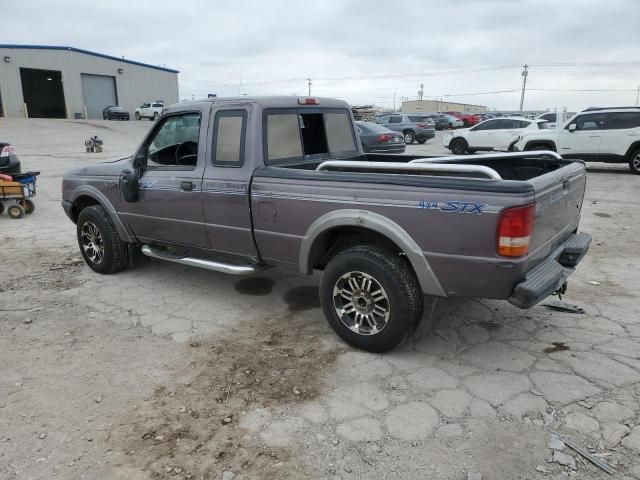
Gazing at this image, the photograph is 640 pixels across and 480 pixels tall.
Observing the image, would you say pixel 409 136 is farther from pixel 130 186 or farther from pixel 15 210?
pixel 130 186

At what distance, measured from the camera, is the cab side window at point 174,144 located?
4.79m

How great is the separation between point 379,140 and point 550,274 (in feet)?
41.3

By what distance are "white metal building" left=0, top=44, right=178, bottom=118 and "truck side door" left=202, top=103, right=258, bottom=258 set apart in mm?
41217

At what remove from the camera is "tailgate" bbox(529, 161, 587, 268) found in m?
3.17

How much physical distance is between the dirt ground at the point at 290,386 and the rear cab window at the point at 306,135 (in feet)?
4.74

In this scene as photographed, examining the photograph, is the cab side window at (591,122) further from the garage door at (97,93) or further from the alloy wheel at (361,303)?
the garage door at (97,93)

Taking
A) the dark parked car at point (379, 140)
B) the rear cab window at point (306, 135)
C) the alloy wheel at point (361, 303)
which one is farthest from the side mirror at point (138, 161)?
the dark parked car at point (379, 140)

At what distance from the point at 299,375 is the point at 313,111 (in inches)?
102

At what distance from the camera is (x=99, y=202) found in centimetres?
546

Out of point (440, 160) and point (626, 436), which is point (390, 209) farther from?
point (626, 436)

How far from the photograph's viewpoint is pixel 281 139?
14.5 ft

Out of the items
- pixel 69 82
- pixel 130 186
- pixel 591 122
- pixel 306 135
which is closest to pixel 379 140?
pixel 591 122

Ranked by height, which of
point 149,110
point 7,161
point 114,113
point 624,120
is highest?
point 149,110

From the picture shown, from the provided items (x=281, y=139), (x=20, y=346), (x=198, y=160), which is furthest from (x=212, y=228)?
(x=20, y=346)
